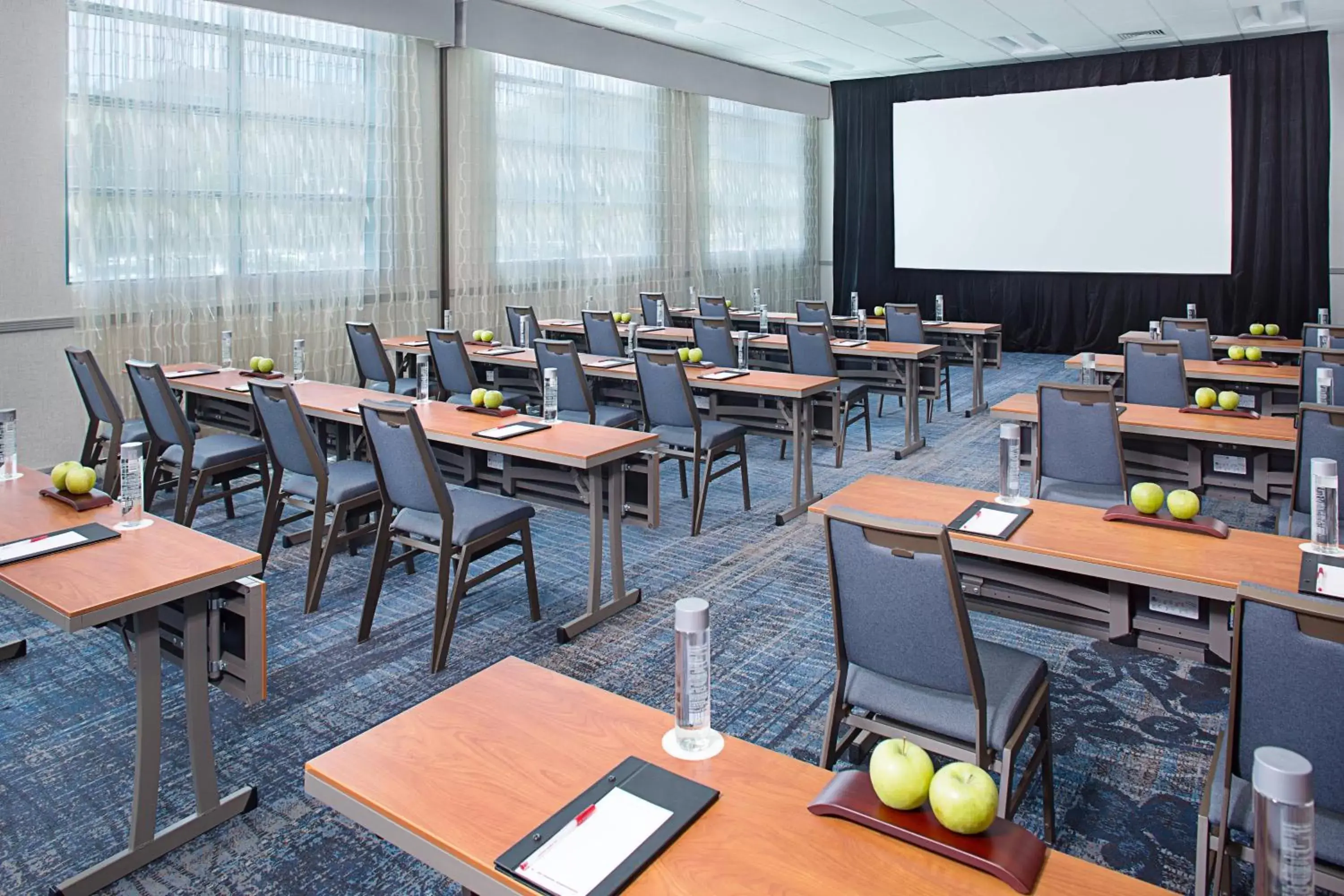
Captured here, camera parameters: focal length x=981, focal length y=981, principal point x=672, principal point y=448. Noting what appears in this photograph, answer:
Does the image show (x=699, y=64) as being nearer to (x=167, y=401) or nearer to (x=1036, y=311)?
(x=1036, y=311)

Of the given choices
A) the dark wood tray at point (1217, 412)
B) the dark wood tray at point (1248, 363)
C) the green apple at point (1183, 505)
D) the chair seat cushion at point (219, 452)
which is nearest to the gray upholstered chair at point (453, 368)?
the chair seat cushion at point (219, 452)

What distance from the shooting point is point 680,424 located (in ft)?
16.4

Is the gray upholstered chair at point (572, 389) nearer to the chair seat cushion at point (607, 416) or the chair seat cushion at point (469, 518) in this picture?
the chair seat cushion at point (607, 416)

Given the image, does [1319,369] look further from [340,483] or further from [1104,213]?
[1104,213]

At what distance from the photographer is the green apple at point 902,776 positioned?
1233mm

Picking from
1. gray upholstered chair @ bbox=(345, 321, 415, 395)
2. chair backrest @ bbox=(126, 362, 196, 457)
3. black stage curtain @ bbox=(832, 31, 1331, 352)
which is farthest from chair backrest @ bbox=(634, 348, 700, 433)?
black stage curtain @ bbox=(832, 31, 1331, 352)

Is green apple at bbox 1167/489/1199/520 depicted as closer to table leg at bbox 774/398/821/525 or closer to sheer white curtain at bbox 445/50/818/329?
table leg at bbox 774/398/821/525

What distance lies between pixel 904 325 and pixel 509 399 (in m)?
3.31

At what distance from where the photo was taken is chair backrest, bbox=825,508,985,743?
1959 mm

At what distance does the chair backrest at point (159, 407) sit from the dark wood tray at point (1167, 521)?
12.3 feet

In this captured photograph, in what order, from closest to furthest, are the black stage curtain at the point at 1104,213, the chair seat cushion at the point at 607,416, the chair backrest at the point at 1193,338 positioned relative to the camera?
the chair seat cushion at the point at 607,416, the chair backrest at the point at 1193,338, the black stage curtain at the point at 1104,213

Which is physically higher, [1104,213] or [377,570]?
[1104,213]

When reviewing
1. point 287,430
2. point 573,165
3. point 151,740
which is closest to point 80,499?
point 151,740

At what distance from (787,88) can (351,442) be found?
30.2 feet
